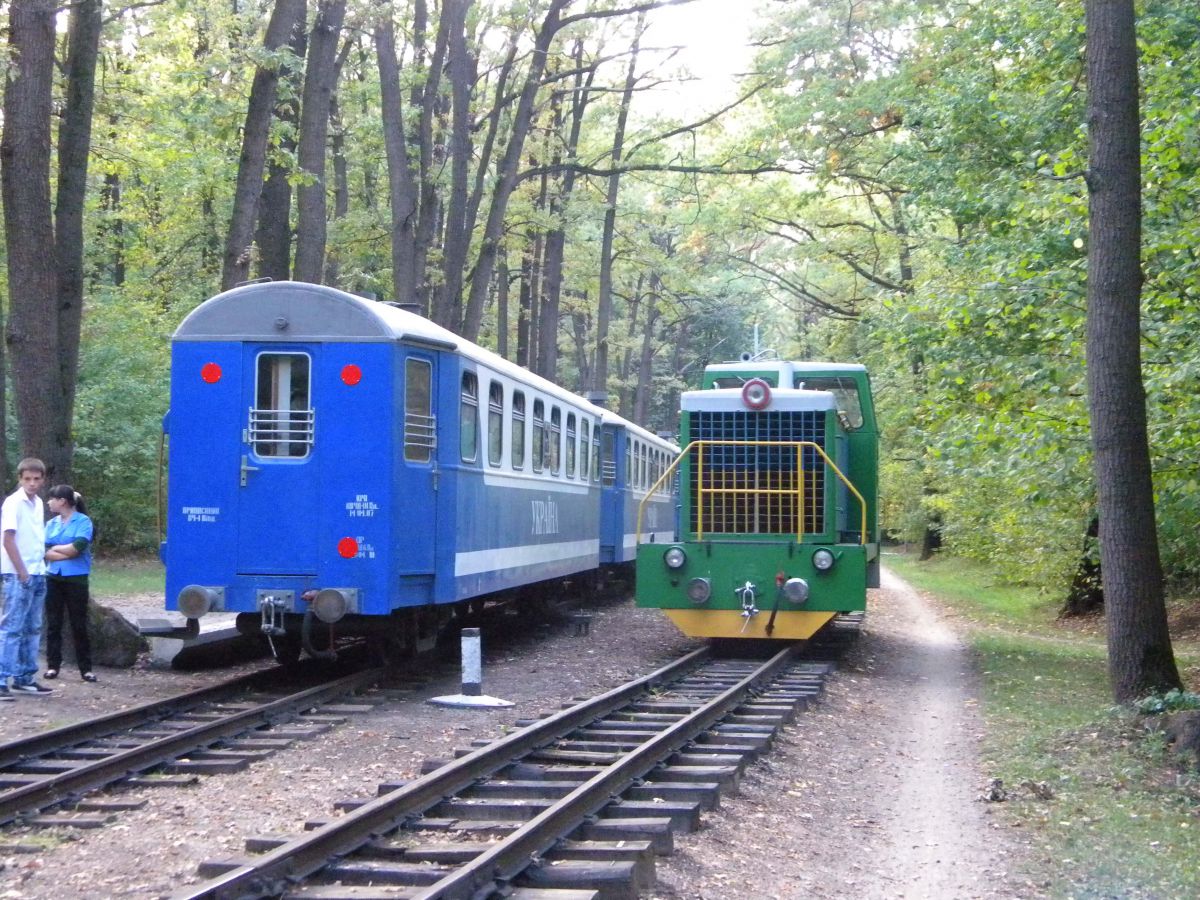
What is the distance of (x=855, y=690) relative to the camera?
13852 mm

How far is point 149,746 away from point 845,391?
10.6 metres

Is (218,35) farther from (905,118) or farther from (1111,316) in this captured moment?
(1111,316)

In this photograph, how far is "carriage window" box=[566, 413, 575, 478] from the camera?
18906 mm

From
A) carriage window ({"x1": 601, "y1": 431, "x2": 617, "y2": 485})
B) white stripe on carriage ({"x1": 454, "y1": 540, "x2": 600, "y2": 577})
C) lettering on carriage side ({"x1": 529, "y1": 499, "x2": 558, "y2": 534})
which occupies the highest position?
carriage window ({"x1": 601, "y1": 431, "x2": 617, "y2": 485})

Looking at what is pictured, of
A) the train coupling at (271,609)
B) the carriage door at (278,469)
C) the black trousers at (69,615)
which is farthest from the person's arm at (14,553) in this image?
the train coupling at (271,609)

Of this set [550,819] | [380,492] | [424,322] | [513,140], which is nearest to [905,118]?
[513,140]

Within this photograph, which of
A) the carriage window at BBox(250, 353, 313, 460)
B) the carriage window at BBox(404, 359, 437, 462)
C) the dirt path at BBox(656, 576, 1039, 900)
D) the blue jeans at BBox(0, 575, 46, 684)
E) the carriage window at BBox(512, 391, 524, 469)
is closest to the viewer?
the dirt path at BBox(656, 576, 1039, 900)

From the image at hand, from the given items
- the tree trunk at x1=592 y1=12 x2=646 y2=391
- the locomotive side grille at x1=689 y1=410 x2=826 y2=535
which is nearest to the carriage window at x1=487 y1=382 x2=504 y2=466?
the locomotive side grille at x1=689 y1=410 x2=826 y2=535

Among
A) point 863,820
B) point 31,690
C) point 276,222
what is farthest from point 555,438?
point 863,820

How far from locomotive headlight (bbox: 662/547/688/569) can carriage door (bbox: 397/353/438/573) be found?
130 inches

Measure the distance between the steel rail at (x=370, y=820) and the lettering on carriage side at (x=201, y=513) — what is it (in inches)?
144

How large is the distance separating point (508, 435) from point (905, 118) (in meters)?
10.4

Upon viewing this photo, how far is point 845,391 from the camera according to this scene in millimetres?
17188

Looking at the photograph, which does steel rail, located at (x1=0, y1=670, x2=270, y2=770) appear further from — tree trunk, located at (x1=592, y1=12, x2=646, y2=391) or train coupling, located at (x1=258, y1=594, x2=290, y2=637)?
tree trunk, located at (x1=592, y1=12, x2=646, y2=391)
